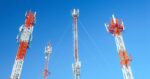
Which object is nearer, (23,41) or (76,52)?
(23,41)

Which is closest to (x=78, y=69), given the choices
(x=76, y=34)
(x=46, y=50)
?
(x=76, y=34)

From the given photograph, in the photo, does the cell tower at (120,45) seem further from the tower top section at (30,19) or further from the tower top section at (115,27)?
the tower top section at (30,19)

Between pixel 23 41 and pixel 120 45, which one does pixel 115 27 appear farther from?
pixel 23 41

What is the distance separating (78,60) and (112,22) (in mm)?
13029

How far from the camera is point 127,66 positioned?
57.2 meters

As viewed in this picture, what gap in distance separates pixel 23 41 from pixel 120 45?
2213 centimetres

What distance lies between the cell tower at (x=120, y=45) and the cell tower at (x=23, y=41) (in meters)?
18.6

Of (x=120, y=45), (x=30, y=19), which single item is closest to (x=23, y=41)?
(x=30, y=19)

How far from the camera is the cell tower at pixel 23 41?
55562mm

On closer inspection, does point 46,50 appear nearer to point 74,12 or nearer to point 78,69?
point 74,12

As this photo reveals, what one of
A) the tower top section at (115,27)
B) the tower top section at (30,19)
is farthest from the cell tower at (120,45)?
the tower top section at (30,19)

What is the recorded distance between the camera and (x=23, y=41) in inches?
2325

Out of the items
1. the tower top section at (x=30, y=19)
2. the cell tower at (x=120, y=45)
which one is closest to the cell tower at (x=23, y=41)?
the tower top section at (x=30, y=19)

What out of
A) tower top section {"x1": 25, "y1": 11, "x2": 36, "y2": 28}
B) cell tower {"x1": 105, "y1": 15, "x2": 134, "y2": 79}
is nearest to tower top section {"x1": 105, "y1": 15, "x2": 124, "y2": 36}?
cell tower {"x1": 105, "y1": 15, "x2": 134, "y2": 79}
